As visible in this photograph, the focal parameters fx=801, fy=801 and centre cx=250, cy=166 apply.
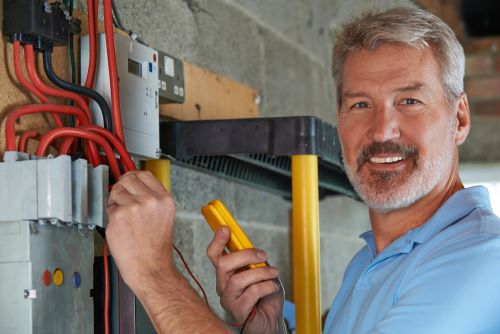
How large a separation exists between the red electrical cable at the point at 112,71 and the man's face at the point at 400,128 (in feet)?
1.52

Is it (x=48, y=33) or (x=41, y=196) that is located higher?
(x=48, y=33)

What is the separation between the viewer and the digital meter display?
1493mm

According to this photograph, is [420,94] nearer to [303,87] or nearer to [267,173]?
[267,173]

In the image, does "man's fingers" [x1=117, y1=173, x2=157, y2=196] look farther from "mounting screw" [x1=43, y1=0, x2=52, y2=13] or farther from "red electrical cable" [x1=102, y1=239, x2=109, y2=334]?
"mounting screw" [x1=43, y1=0, x2=52, y2=13]

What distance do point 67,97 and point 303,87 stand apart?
1.59 m

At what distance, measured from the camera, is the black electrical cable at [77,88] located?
50.7 inches

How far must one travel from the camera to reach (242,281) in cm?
134

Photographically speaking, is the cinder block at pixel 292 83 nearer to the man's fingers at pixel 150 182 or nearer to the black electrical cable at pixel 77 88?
the black electrical cable at pixel 77 88

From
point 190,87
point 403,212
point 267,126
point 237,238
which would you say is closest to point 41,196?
point 237,238

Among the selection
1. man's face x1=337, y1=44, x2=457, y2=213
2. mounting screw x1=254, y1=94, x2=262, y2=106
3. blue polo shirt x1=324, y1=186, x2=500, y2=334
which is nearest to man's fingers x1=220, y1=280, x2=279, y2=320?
blue polo shirt x1=324, y1=186, x2=500, y2=334

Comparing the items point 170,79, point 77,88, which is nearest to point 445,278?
point 77,88

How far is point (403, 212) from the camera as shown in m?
1.50

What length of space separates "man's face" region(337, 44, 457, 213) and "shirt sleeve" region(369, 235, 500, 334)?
0.28 meters

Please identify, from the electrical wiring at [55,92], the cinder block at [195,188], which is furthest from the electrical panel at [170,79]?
the electrical wiring at [55,92]
